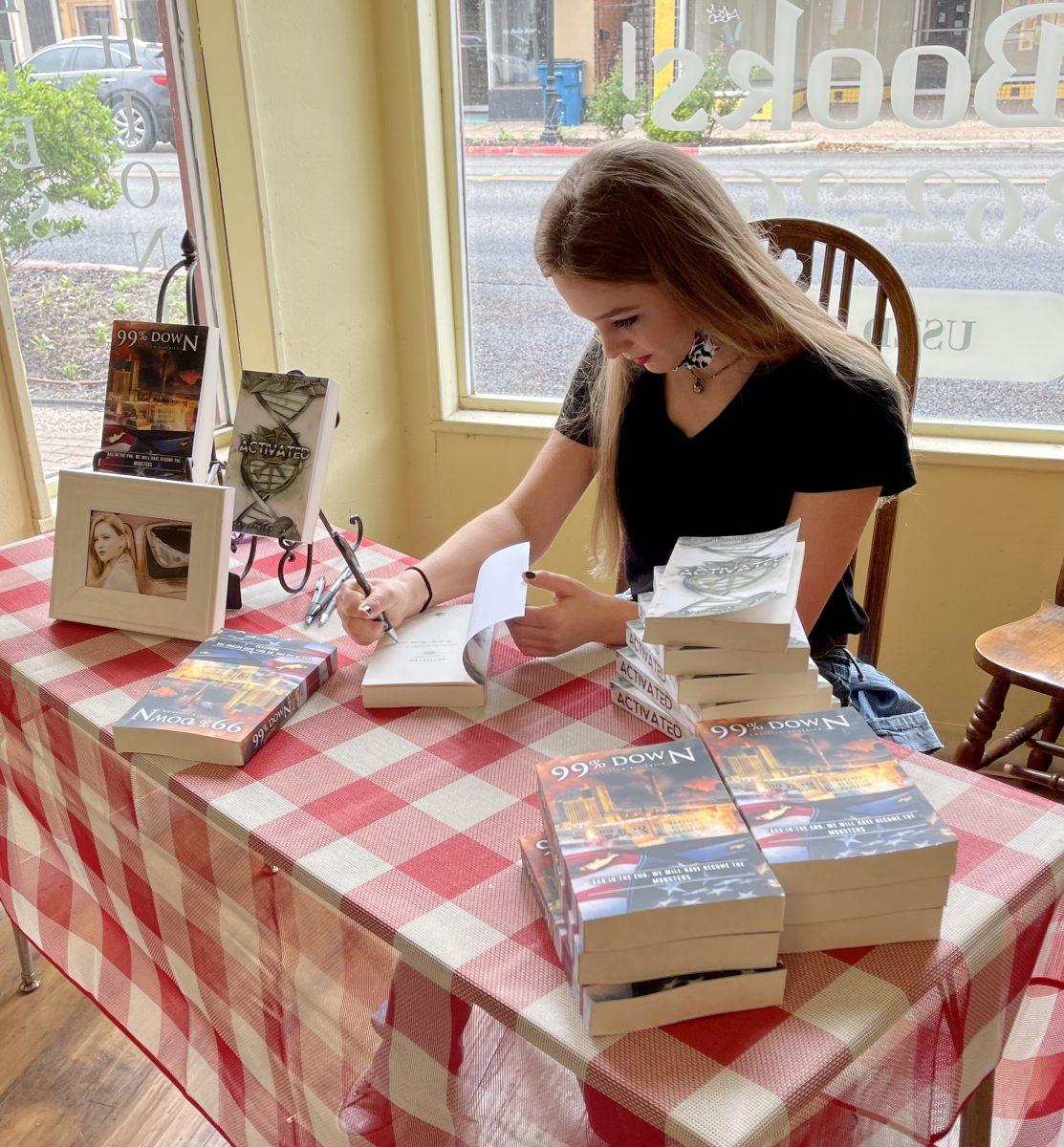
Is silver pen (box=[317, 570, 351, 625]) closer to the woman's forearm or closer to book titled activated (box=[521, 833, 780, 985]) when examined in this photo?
the woman's forearm

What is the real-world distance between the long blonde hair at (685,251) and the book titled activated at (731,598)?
1.14 ft

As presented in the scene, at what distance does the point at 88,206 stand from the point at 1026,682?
70.3 inches

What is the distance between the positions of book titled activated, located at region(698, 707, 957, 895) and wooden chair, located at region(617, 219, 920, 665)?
0.76 m

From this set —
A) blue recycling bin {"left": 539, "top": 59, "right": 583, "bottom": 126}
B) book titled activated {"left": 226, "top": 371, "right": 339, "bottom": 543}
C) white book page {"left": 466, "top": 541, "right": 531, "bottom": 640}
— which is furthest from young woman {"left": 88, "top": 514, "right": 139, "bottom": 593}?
blue recycling bin {"left": 539, "top": 59, "right": 583, "bottom": 126}

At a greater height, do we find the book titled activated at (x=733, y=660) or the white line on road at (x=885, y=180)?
the white line on road at (x=885, y=180)

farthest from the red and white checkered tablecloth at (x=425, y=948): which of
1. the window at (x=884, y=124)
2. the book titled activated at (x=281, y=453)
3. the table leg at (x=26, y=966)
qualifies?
the window at (x=884, y=124)

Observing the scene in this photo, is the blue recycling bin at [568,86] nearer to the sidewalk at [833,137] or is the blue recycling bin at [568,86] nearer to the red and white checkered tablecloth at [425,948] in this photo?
the sidewalk at [833,137]

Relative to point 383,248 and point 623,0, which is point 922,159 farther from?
point 383,248

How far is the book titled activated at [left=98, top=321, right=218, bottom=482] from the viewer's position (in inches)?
53.4

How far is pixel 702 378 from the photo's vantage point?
1.43 m

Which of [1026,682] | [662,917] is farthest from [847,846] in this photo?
[1026,682]

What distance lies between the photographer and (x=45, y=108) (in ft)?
5.77

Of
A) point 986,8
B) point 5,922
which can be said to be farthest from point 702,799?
point 986,8

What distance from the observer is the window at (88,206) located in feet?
5.78
